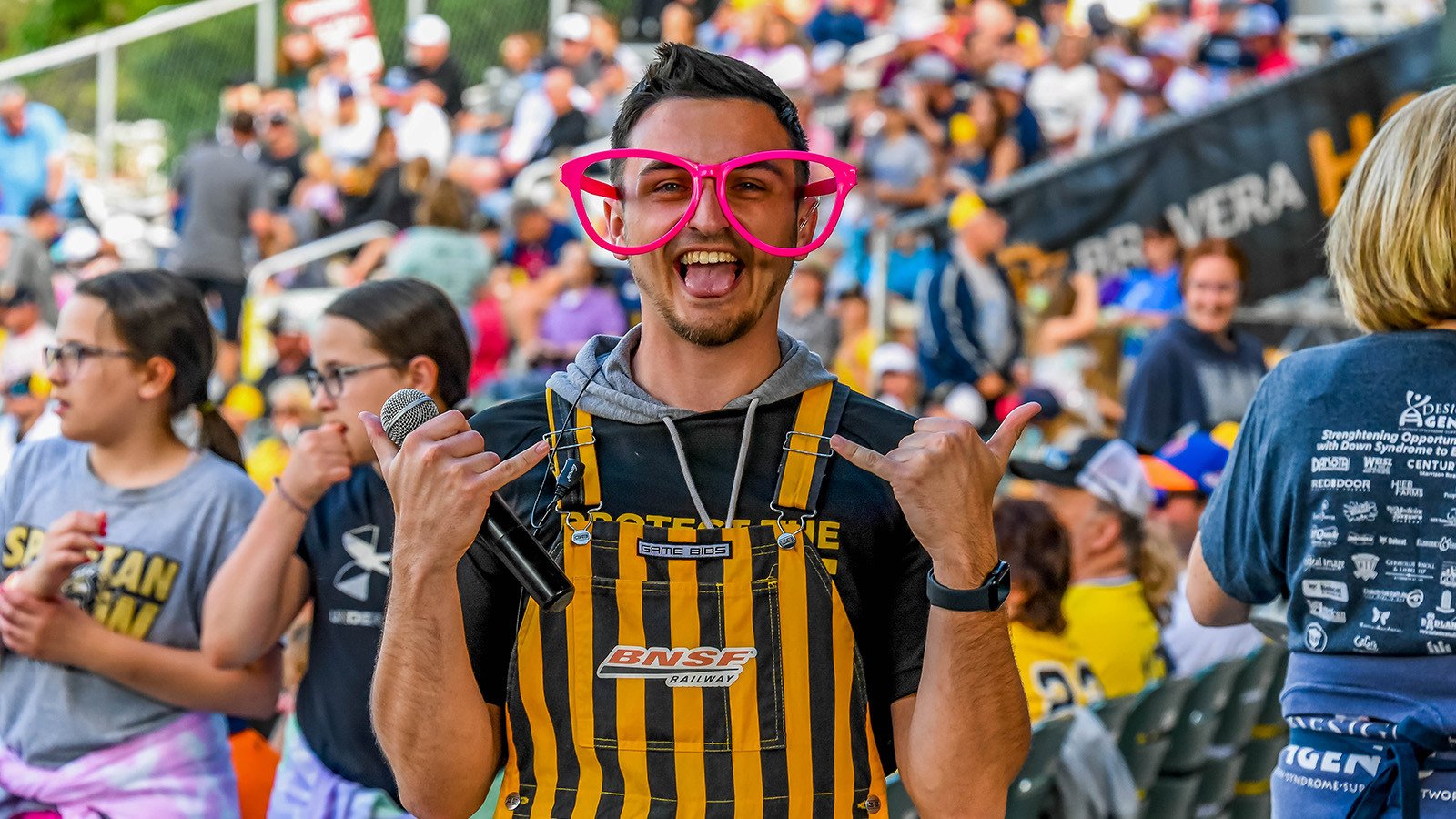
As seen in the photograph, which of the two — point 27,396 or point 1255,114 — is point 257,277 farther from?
point 1255,114

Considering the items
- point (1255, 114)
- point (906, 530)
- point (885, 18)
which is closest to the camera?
point (906, 530)

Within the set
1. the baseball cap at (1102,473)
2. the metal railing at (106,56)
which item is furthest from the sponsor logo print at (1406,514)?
the metal railing at (106,56)

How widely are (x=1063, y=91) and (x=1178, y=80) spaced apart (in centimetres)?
98

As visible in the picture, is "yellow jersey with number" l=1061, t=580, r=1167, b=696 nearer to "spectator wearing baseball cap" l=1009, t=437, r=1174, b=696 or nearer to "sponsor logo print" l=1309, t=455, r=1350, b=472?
"spectator wearing baseball cap" l=1009, t=437, r=1174, b=696

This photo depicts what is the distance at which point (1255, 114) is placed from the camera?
10.0m

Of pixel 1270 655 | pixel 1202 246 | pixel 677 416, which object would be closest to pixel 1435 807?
pixel 677 416

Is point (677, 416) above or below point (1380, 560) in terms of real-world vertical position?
above

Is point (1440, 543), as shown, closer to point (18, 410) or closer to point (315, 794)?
point (315, 794)

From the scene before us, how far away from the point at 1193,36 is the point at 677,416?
44.8 ft

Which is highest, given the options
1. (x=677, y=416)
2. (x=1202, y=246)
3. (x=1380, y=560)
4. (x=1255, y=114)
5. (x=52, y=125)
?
(x=52, y=125)

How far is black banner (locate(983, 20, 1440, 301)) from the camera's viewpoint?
32.6 ft

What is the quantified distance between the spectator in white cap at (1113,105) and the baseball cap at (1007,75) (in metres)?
0.65

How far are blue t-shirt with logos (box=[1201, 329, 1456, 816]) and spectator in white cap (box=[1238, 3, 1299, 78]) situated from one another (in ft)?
39.2

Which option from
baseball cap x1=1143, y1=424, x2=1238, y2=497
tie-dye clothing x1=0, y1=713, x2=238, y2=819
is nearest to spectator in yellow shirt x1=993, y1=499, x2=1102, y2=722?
baseball cap x1=1143, y1=424, x2=1238, y2=497
